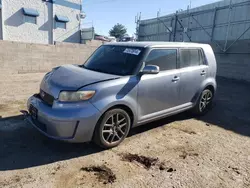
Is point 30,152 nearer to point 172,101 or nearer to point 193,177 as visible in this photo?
point 193,177

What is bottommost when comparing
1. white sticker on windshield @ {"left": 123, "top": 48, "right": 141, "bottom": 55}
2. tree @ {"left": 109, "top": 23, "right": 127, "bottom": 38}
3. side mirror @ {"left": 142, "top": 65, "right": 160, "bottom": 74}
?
side mirror @ {"left": 142, "top": 65, "right": 160, "bottom": 74}

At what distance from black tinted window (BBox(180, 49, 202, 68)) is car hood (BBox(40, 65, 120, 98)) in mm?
1701

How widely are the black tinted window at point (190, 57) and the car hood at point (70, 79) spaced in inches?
67.0

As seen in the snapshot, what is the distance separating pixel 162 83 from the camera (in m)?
4.17

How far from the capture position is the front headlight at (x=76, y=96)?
326 centimetres

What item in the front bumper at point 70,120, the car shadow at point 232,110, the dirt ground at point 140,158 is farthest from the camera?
the car shadow at point 232,110

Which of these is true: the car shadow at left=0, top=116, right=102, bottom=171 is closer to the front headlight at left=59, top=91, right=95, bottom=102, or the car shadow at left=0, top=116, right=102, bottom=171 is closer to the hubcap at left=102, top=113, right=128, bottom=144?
the hubcap at left=102, top=113, right=128, bottom=144

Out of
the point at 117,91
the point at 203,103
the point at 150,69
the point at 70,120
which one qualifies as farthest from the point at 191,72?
the point at 70,120

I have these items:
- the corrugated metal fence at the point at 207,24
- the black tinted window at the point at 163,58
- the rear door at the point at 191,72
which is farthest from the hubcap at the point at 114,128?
the corrugated metal fence at the point at 207,24

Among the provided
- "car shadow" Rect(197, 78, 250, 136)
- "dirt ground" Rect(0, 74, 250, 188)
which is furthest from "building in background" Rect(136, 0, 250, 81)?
"dirt ground" Rect(0, 74, 250, 188)

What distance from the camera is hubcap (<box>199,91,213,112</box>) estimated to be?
5348 millimetres

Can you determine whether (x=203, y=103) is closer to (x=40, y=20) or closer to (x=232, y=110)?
(x=232, y=110)

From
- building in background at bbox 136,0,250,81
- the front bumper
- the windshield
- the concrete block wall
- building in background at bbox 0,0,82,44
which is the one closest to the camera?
the front bumper

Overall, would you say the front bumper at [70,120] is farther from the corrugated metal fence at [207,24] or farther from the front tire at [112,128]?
the corrugated metal fence at [207,24]
